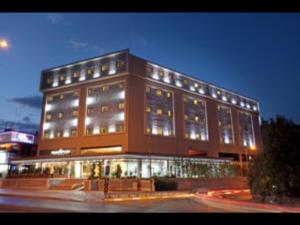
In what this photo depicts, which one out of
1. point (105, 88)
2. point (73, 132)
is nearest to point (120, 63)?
point (105, 88)

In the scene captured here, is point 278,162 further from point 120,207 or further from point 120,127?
point 120,127

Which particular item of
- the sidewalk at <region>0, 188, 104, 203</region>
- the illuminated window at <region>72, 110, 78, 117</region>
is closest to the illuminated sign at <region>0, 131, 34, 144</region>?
the illuminated window at <region>72, 110, 78, 117</region>

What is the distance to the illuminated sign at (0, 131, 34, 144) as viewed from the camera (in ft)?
250

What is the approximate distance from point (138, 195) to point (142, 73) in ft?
109

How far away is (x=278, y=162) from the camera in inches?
648

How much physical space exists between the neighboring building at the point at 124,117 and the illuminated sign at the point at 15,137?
72.2ft

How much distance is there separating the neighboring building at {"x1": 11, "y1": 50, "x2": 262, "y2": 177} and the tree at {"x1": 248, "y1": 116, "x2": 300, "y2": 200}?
29.0 m

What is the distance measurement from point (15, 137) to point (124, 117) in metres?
43.6

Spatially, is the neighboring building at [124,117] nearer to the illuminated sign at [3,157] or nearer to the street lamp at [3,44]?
the illuminated sign at [3,157]

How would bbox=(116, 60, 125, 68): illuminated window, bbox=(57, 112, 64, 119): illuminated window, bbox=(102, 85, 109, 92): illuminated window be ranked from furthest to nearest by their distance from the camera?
bbox=(57, 112, 64, 119): illuminated window, bbox=(102, 85, 109, 92): illuminated window, bbox=(116, 60, 125, 68): illuminated window

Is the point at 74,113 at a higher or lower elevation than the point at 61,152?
higher

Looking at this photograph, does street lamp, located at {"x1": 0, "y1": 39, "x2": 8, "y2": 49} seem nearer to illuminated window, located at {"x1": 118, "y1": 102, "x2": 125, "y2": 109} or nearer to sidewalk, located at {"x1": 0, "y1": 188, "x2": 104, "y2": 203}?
sidewalk, located at {"x1": 0, "y1": 188, "x2": 104, "y2": 203}

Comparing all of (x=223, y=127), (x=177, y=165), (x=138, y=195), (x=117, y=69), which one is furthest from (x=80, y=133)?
(x=223, y=127)
